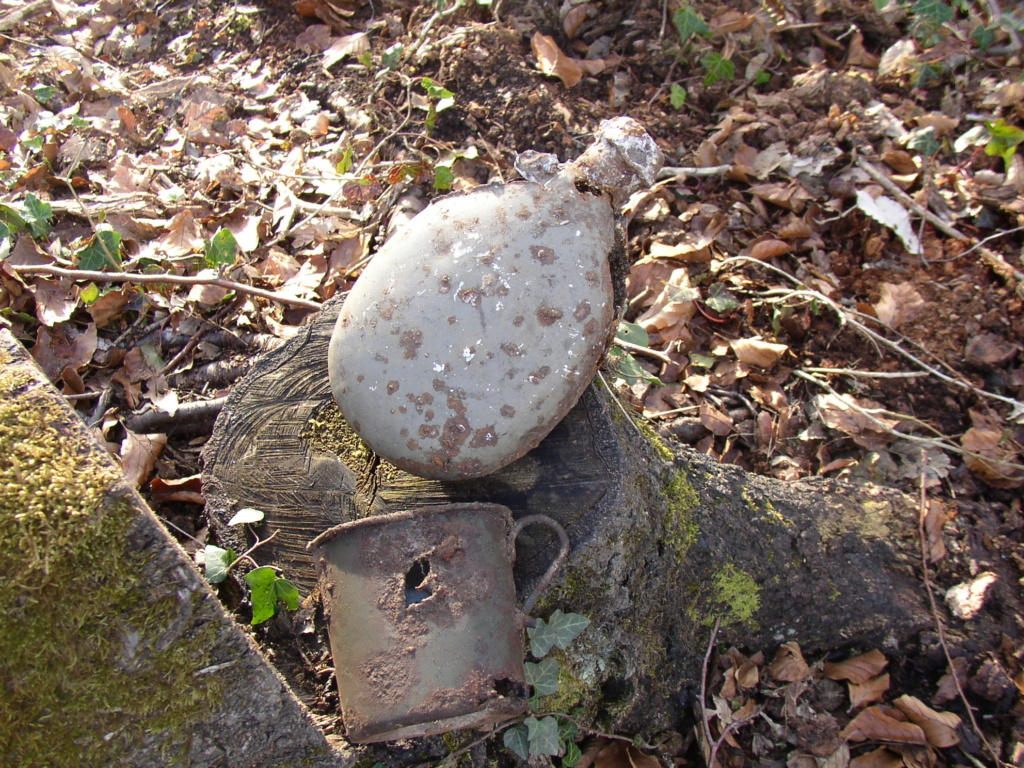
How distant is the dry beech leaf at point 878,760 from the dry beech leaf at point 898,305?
1567mm

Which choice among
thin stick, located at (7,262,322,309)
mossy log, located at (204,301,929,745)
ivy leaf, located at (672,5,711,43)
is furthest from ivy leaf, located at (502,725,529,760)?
ivy leaf, located at (672,5,711,43)

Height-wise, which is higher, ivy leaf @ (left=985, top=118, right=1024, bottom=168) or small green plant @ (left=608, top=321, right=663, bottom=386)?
ivy leaf @ (left=985, top=118, right=1024, bottom=168)

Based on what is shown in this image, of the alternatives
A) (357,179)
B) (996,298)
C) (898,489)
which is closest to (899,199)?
(996,298)

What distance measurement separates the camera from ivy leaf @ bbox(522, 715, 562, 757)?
5.55 ft

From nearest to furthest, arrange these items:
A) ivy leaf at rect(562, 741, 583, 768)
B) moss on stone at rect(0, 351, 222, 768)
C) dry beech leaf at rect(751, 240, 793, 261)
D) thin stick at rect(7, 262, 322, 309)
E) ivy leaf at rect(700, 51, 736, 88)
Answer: moss on stone at rect(0, 351, 222, 768), ivy leaf at rect(562, 741, 583, 768), thin stick at rect(7, 262, 322, 309), dry beech leaf at rect(751, 240, 793, 261), ivy leaf at rect(700, 51, 736, 88)

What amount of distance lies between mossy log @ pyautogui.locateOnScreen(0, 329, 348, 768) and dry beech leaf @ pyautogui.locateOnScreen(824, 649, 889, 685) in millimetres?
1634

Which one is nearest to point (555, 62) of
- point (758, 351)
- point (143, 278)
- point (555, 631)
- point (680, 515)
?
point (758, 351)

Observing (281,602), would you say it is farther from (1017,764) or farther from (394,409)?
(1017,764)

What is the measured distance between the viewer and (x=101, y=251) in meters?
2.53

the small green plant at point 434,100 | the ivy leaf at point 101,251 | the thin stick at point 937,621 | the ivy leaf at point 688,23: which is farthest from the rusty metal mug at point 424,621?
the ivy leaf at point 688,23

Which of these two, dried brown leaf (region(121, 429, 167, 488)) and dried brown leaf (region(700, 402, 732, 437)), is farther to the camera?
dried brown leaf (region(700, 402, 732, 437))

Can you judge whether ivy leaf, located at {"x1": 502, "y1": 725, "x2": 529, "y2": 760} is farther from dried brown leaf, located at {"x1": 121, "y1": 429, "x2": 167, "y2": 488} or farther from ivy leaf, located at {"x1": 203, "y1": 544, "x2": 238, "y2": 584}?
dried brown leaf, located at {"x1": 121, "y1": 429, "x2": 167, "y2": 488}

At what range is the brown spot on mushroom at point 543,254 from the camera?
1687mm

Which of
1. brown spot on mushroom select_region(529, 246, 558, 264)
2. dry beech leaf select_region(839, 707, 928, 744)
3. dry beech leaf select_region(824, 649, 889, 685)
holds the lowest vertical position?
dry beech leaf select_region(839, 707, 928, 744)
